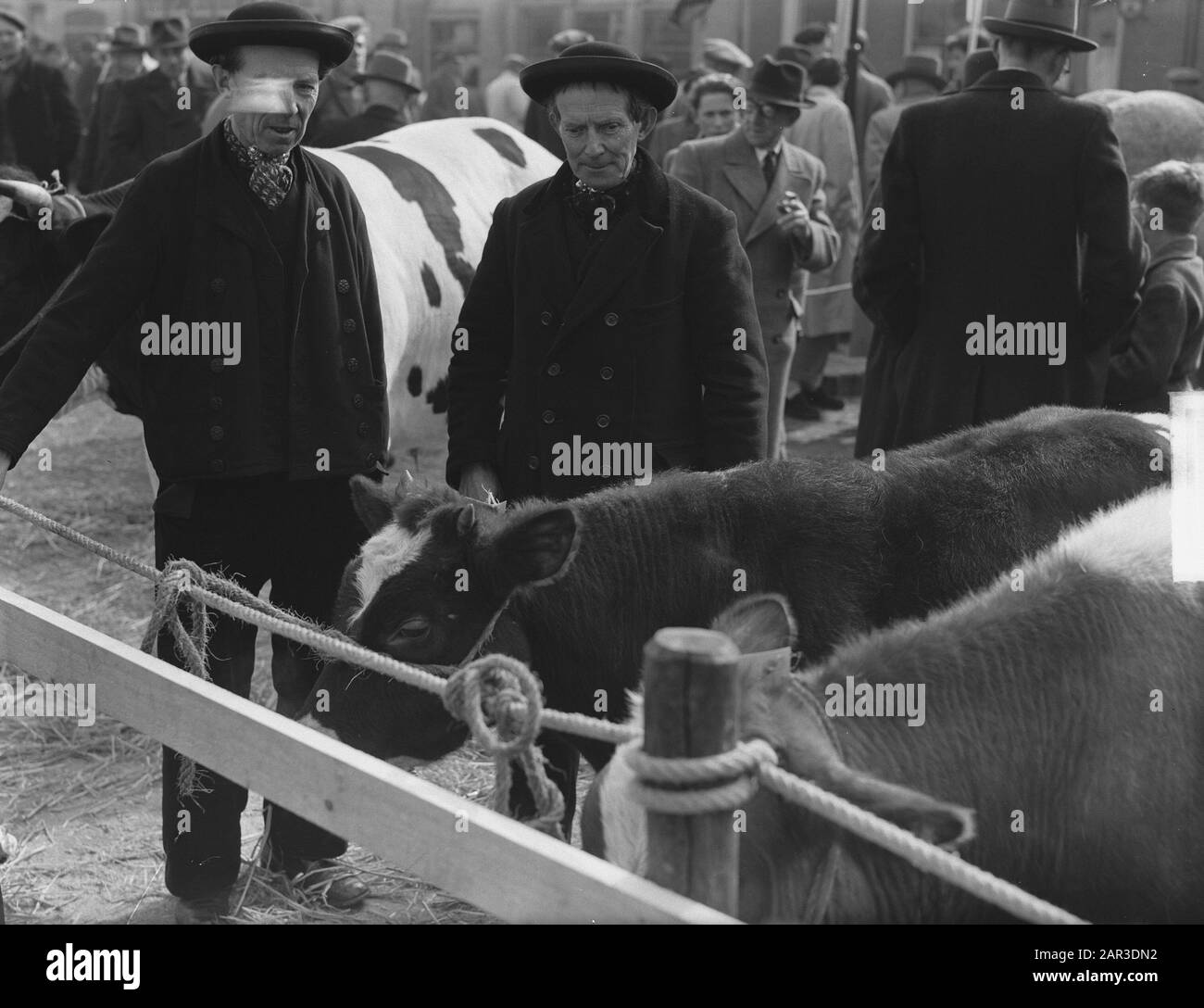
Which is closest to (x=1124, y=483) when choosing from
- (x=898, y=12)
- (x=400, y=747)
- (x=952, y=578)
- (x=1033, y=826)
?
(x=952, y=578)

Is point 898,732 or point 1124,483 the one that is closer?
point 898,732

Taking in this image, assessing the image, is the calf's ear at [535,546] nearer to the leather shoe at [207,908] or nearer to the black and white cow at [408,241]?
the leather shoe at [207,908]

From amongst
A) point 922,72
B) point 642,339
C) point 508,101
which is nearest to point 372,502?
point 642,339

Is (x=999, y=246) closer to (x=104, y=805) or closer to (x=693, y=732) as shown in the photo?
(x=693, y=732)

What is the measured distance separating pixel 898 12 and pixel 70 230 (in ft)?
31.5

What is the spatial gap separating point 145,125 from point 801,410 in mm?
4528

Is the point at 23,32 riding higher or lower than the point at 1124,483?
higher

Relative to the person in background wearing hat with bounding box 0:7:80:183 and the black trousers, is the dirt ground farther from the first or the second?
the person in background wearing hat with bounding box 0:7:80:183

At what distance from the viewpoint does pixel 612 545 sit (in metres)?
3.04

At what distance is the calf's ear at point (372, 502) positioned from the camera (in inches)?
124

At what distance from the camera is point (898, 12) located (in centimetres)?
1260

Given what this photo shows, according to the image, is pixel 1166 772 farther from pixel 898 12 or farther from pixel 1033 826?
pixel 898 12

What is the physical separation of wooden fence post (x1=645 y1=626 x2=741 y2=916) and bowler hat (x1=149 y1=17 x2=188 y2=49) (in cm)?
931

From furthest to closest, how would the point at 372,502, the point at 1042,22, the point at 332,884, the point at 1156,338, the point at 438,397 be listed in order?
1. the point at 438,397
2. the point at 1156,338
3. the point at 1042,22
4. the point at 332,884
5. the point at 372,502
